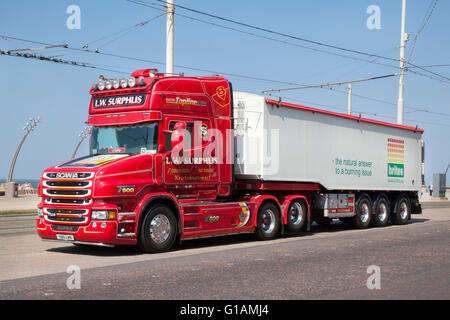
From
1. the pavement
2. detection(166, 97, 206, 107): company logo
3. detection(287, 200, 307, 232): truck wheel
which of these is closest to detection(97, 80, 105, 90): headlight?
detection(166, 97, 206, 107): company logo

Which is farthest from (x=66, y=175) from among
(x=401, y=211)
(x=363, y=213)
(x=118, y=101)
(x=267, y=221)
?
(x=401, y=211)

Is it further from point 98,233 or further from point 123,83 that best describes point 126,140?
point 98,233

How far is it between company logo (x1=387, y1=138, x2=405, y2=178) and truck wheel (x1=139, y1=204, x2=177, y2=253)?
412 inches

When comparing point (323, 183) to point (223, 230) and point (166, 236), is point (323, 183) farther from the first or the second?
point (166, 236)

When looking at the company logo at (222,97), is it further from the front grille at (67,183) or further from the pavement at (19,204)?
the pavement at (19,204)

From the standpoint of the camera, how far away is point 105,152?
12492 mm

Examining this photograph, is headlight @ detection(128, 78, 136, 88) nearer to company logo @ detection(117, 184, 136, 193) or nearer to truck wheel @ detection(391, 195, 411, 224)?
company logo @ detection(117, 184, 136, 193)

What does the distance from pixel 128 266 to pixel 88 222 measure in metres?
1.88

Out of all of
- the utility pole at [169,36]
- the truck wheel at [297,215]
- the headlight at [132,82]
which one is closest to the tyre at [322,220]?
the truck wheel at [297,215]

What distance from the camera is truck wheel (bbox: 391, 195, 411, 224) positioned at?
2083 centimetres

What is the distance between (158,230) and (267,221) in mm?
3984

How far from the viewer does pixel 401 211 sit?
69.8 ft

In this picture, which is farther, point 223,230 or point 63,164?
point 223,230

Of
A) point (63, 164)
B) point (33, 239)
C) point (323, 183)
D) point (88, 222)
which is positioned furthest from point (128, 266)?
point (323, 183)
